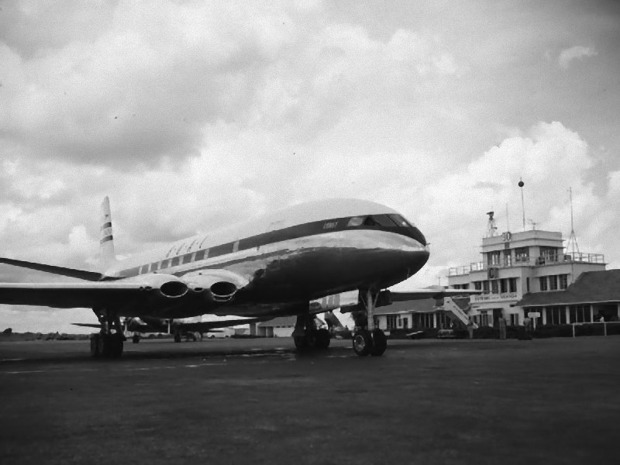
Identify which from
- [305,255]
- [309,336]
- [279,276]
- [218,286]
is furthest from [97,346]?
[305,255]

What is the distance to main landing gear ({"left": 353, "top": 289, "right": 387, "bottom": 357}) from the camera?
1603 centimetres

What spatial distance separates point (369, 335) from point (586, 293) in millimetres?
45414

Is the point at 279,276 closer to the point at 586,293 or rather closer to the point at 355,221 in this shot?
the point at 355,221

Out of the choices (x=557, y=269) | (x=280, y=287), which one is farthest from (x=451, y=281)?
(x=280, y=287)

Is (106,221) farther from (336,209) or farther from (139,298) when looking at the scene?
(336,209)

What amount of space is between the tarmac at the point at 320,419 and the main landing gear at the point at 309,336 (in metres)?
10.7

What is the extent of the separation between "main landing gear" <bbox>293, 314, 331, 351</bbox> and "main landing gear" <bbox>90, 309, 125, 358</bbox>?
5.40 meters

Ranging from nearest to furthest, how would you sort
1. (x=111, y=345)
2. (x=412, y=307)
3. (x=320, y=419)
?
(x=320, y=419), (x=111, y=345), (x=412, y=307)

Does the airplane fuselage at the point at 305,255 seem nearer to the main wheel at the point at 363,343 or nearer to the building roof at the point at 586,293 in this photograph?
the main wheel at the point at 363,343

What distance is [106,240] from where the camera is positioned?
32438 millimetres

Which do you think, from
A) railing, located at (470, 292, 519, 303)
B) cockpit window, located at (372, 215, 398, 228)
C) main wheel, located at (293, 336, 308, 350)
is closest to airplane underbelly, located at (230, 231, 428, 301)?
cockpit window, located at (372, 215, 398, 228)

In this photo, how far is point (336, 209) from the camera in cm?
1700

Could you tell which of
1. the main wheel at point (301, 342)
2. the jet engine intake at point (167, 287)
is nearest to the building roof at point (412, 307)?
the main wheel at point (301, 342)

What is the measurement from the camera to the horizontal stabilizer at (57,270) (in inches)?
880
